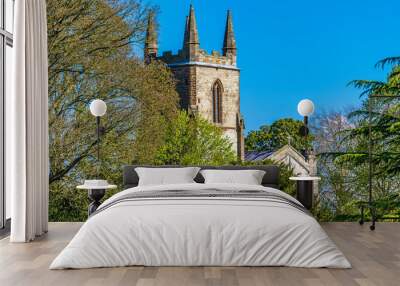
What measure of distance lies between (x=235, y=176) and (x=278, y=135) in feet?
44.5

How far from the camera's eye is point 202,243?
4.13 m

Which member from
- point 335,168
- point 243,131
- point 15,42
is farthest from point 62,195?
point 243,131

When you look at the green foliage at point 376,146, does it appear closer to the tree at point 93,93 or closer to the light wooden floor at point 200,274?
the light wooden floor at point 200,274

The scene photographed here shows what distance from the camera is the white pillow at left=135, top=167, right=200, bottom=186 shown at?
6.09 metres

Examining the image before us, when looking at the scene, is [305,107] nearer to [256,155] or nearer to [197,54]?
[256,155]

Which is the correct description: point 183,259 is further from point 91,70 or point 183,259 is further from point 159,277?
point 91,70

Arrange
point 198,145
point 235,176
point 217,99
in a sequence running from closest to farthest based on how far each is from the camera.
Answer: point 235,176 → point 198,145 → point 217,99

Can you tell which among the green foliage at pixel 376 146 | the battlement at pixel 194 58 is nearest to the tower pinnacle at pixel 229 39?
the battlement at pixel 194 58

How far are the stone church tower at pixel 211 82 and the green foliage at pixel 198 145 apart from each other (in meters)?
1.39

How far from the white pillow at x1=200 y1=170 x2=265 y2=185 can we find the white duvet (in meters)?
1.82

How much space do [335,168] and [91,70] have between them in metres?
4.86

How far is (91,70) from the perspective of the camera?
36.2 ft

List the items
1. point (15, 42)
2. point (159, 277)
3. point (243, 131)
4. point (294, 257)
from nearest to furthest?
point (159, 277) < point (294, 257) < point (15, 42) < point (243, 131)

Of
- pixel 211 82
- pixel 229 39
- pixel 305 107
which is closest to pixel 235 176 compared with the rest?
pixel 305 107
